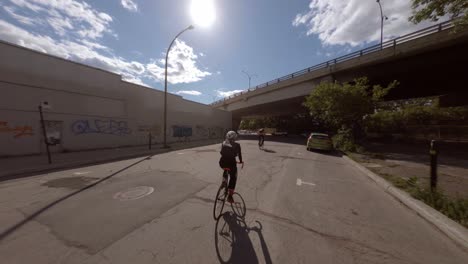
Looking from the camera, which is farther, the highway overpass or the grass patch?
the highway overpass

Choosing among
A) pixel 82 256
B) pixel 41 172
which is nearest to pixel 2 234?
pixel 82 256

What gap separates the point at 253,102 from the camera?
4000 centimetres

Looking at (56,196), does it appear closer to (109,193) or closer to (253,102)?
(109,193)

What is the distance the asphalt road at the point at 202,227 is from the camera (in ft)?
9.73

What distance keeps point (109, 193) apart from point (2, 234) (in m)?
2.26

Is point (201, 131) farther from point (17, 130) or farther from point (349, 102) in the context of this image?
point (17, 130)

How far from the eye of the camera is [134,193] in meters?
5.61

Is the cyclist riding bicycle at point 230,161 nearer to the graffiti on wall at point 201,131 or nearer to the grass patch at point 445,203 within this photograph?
the grass patch at point 445,203

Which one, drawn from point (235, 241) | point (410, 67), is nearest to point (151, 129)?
point (235, 241)

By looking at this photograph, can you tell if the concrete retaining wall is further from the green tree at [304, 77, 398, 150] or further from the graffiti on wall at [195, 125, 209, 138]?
the green tree at [304, 77, 398, 150]

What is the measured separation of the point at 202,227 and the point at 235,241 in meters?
0.76

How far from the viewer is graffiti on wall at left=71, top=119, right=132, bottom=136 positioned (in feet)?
50.2

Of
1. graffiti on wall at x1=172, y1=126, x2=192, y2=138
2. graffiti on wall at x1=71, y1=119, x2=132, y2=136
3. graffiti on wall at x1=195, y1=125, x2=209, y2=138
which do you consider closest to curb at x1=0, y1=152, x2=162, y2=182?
graffiti on wall at x1=71, y1=119, x2=132, y2=136

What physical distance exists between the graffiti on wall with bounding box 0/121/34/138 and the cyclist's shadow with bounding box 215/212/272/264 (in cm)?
1512
